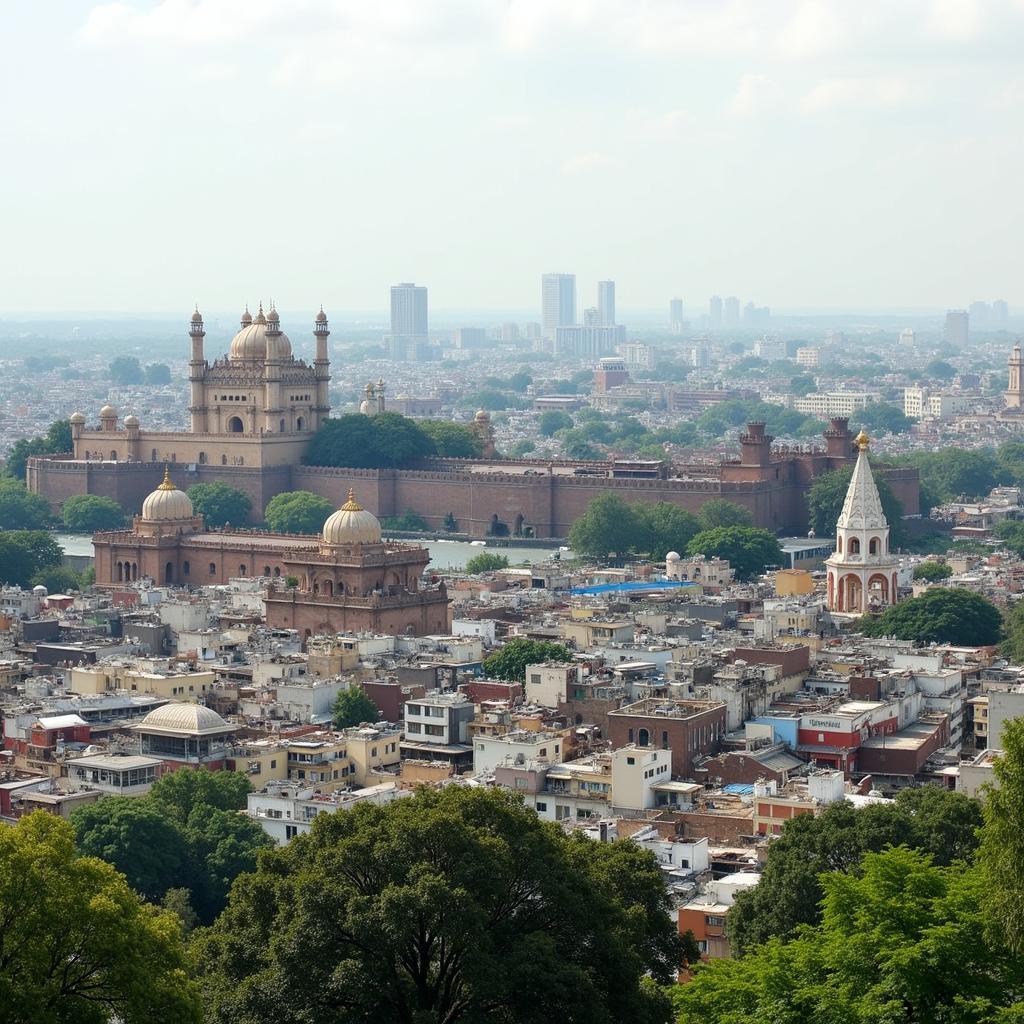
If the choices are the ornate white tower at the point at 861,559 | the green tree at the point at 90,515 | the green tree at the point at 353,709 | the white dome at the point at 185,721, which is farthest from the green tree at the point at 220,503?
the white dome at the point at 185,721

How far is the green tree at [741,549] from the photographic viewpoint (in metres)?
71.3

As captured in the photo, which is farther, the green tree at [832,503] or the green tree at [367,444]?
the green tree at [367,444]

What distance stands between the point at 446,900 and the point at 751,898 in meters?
6.88

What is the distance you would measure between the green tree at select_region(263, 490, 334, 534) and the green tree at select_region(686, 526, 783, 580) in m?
15.4

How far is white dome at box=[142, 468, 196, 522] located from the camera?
224 feet

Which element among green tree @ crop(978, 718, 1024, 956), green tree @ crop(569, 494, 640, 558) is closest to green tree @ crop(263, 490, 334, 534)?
green tree @ crop(569, 494, 640, 558)

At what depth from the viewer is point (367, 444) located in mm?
Result: 92000

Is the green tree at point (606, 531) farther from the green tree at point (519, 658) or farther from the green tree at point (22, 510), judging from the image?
the green tree at point (519, 658)

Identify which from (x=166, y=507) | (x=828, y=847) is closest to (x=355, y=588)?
(x=166, y=507)

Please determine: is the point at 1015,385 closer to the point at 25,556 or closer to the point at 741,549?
the point at 741,549

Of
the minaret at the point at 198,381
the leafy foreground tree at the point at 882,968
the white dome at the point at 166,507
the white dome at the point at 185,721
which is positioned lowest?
the white dome at the point at 185,721

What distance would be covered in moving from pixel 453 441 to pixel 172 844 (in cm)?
6443

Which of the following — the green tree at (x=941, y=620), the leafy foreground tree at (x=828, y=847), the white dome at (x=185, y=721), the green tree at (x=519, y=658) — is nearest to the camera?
the leafy foreground tree at (x=828, y=847)

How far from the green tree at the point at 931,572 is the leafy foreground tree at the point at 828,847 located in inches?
1387
